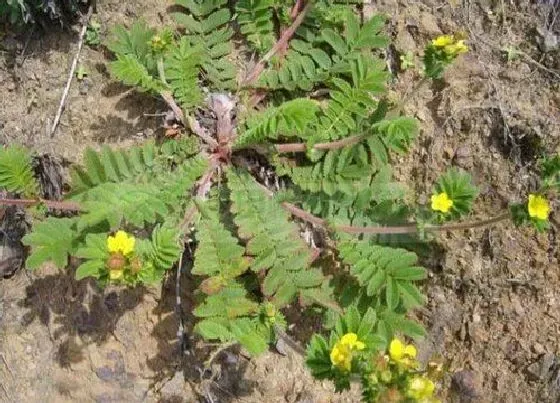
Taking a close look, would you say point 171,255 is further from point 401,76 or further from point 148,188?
point 401,76

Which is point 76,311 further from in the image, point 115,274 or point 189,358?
point 115,274

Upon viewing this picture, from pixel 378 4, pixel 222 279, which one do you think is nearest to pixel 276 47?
pixel 378 4

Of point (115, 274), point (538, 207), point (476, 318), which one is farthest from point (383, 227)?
point (115, 274)

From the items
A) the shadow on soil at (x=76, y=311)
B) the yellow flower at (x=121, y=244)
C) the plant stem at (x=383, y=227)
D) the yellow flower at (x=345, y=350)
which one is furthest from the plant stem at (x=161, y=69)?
the yellow flower at (x=345, y=350)

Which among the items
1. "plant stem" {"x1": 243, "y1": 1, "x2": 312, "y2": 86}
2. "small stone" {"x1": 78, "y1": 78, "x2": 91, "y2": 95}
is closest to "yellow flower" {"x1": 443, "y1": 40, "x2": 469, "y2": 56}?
"plant stem" {"x1": 243, "y1": 1, "x2": 312, "y2": 86}

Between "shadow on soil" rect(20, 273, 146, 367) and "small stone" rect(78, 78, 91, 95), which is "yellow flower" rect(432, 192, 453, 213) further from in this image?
"small stone" rect(78, 78, 91, 95)

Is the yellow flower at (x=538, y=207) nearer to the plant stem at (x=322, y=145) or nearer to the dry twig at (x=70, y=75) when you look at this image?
the plant stem at (x=322, y=145)
